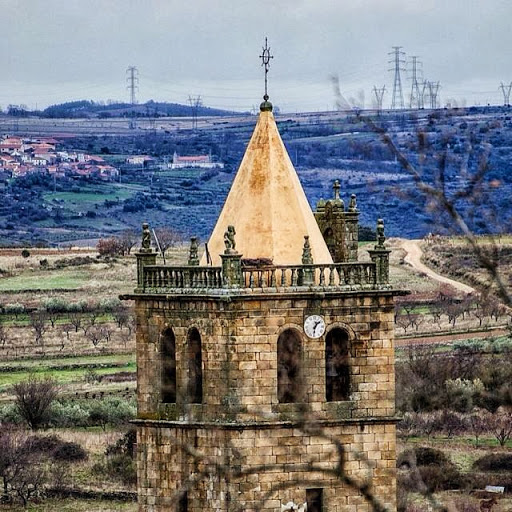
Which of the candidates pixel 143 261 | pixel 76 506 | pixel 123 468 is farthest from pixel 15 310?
pixel 143 261

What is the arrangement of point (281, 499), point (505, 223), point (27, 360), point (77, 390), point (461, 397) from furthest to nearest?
→ point (27, 360) < point (77, 390) < point (461, 397) < point (281, 499) < point (505, 223)

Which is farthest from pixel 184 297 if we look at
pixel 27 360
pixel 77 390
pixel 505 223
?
pixel 27 360

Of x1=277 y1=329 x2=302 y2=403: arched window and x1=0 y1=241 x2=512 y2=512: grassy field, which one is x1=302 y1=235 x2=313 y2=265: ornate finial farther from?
x1=0 y1=241 x2=512 y2=512: grassy field

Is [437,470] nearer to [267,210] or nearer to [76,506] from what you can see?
[76,506]

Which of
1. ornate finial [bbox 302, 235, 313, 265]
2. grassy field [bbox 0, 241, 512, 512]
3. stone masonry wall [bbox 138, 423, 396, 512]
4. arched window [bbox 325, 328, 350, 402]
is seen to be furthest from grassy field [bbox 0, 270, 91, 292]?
ornate finial [bbox 302, 235, 313, 265]

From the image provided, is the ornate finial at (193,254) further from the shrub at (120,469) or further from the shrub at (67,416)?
the shrub at (67,416)

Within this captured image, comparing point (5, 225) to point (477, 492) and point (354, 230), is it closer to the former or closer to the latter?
point (477, 492)

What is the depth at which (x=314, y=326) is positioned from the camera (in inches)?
1506

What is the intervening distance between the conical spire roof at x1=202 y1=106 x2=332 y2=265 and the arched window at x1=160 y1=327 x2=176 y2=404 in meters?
1.30

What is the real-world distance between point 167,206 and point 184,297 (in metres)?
154

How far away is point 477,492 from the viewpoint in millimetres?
65500

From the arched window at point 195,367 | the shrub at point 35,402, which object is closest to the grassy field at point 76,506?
the shrub at point 35,402

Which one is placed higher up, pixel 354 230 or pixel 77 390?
pixel 354 230

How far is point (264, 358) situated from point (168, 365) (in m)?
1.63
